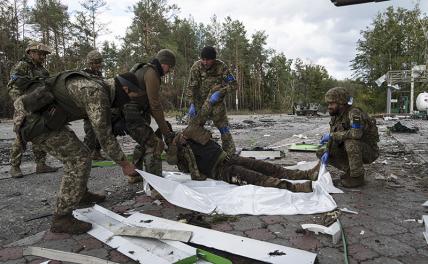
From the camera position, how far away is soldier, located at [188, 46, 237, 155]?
17.2ft

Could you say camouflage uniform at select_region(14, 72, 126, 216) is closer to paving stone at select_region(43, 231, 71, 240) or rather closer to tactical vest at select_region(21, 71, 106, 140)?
tactical vest at select_region(21, 71, 106, 140)

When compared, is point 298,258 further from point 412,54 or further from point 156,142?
point 412,54

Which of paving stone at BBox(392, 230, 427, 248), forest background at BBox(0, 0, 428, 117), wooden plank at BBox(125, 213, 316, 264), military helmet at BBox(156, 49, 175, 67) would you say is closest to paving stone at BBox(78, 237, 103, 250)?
wooden plank at BBox(125, 213, 316, 264)

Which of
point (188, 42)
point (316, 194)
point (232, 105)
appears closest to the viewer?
point (316, 194)

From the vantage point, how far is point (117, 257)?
239 cm

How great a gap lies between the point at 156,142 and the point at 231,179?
0.98m

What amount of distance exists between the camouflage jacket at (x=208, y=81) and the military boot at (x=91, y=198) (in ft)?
7.93

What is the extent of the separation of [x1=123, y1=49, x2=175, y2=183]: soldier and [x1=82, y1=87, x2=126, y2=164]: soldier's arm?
3.33 ft

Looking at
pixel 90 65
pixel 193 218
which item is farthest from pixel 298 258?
pixel 90 65

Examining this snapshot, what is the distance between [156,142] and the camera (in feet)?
13.3

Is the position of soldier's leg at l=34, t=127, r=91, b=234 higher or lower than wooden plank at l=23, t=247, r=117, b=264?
higher

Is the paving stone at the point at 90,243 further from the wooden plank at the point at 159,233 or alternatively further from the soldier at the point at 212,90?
the soldier at the point at 212,90

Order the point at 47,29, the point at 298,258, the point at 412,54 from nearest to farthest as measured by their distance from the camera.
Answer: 1. the point at 298,258
2. the point at 47,29
3. the point at 412,54

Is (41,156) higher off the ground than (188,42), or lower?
lower
